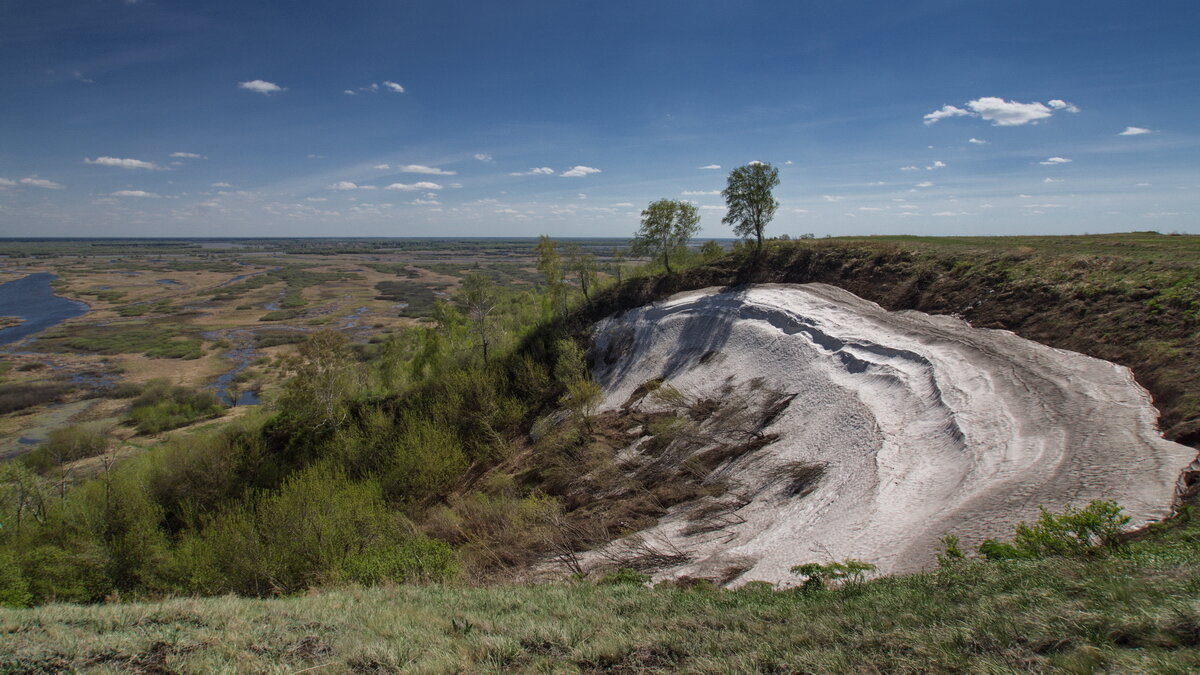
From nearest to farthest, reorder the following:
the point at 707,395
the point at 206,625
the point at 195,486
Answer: the point at 206,625 → the point at 707,395 → the point at 195,486

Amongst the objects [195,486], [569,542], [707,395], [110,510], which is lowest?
[195,486]

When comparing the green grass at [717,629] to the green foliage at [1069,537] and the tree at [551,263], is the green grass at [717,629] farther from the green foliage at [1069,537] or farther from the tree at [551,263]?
the tree at [551,263]

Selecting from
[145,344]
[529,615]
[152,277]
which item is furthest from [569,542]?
[152,277]

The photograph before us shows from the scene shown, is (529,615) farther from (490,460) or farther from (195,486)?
(195,486)

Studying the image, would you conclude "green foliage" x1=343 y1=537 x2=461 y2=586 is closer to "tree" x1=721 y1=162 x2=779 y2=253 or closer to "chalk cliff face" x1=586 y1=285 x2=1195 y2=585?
"chalk cliff face" x1=586 y1=285 x2=1195 y2=585

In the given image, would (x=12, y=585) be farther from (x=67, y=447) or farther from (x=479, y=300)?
(x=67, y=447)

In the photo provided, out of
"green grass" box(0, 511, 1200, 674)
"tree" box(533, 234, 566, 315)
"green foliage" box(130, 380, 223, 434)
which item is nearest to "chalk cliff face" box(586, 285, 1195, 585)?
"green grass" box(0, 511, 1200, 674)

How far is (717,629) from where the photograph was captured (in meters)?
8.38

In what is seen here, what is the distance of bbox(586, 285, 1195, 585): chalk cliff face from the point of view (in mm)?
11734

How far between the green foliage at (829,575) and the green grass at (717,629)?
1.67 feet

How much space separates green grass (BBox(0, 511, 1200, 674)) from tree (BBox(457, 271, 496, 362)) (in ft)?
113

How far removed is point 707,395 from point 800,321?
23.8ft

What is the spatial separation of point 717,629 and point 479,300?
129ft

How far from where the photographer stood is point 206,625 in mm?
9445
